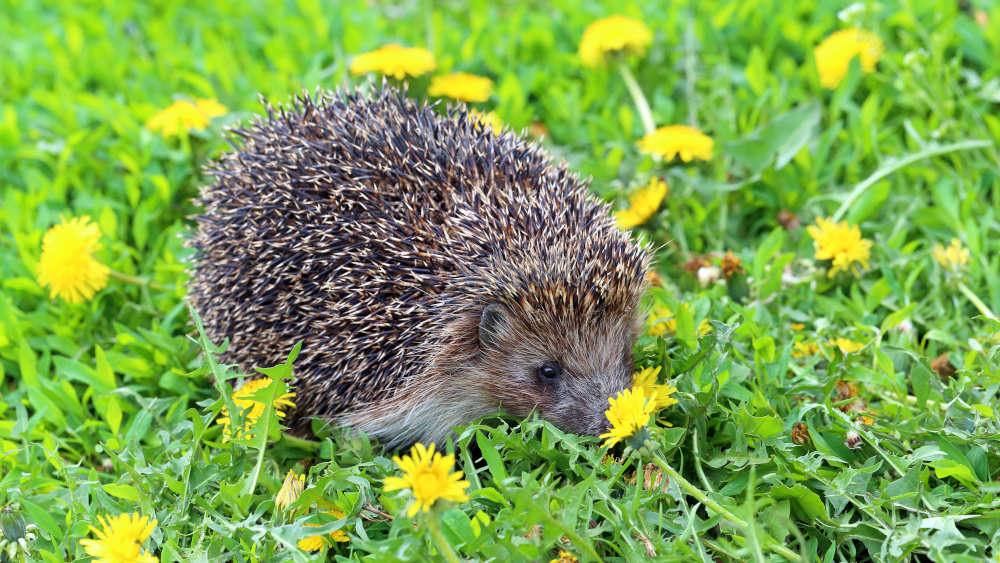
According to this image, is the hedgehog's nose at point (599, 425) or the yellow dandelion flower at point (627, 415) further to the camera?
→ the hedgehog's nose at point (599, 425)

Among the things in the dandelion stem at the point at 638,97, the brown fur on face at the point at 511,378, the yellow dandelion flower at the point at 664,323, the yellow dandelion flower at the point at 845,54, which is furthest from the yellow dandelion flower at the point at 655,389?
the yellow dandelion flower at the point at 845,54

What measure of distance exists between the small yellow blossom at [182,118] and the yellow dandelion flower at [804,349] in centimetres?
396

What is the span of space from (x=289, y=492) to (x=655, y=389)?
158 cm

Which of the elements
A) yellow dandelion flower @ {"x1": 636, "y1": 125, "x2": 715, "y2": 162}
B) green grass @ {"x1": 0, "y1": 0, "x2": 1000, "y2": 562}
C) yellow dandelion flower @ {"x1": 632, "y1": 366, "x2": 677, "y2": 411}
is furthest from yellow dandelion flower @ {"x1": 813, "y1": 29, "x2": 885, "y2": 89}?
yellow dandelion flower @ {"x1": 632, "y1": 366, "x2": 677, "y2": 411}

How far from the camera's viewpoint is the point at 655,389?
396cm

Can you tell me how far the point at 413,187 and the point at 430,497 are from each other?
1814 mm

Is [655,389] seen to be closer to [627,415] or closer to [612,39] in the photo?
[627,415]

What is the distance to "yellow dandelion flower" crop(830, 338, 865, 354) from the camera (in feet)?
14.9

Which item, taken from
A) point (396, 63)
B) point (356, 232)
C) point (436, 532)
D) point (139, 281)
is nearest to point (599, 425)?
point (436, 532)

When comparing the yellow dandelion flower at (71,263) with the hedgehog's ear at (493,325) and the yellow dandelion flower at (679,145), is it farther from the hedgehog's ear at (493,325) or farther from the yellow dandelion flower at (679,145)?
the yellow dandelion flower at (679,145)

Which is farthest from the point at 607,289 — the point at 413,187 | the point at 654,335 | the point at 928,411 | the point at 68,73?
the point at 68,73

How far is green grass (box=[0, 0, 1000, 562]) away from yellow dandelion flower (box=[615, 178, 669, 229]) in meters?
0.12

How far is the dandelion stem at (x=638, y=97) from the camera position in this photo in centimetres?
620

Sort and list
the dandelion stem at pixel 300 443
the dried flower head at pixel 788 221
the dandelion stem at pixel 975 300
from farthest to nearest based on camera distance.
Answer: the dried flower head at pixel 788 221, the dandelion stem at pixel 975 300, the dandelion stem at pixel 300 443
